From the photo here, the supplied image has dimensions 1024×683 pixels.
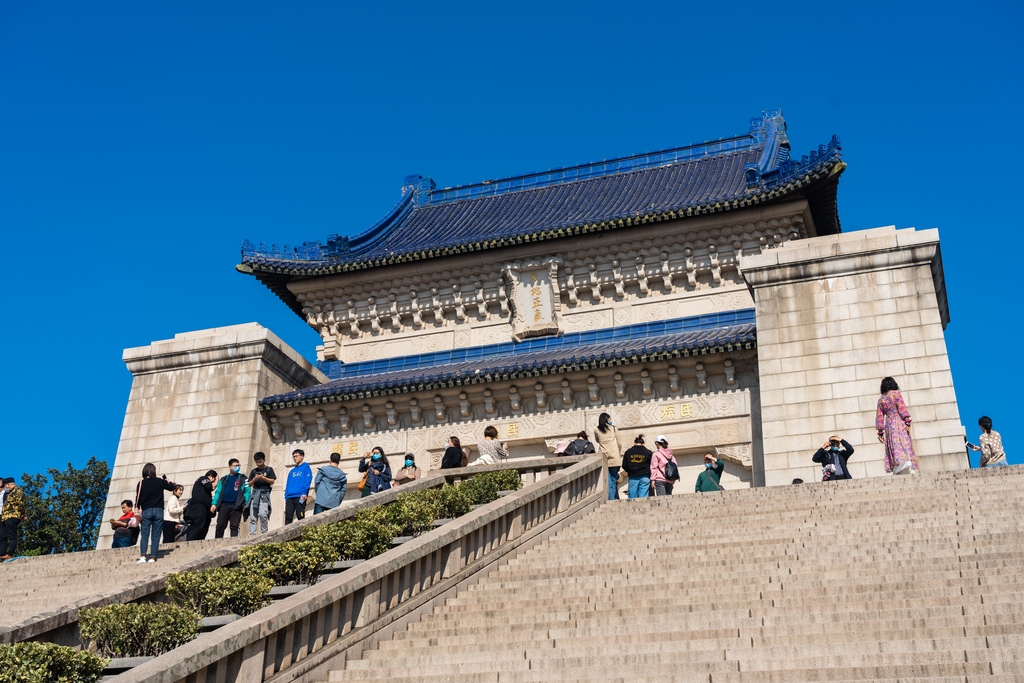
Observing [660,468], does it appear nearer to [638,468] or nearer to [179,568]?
[638,468]

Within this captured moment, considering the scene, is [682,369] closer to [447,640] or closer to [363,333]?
[363,333]

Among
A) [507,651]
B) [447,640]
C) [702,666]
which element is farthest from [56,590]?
[702,666]

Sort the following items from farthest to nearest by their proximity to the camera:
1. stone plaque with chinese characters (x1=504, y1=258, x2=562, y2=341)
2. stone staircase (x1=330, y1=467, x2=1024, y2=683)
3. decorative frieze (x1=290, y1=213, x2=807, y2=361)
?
stone plaque with chinese characters (x1=504, y1=258, x2=562, y2=341), decorative frieze (x1=290, y1=213, x2=807, y2=361), stone staircase (x1=330, y1=467, x2=1024, y2=683)

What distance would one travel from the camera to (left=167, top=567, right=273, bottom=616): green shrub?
295 inches

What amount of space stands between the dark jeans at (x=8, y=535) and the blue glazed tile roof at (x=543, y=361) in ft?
19.6

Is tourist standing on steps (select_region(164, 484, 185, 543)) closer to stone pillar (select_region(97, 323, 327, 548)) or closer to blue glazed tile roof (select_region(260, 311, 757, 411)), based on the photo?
stone pillar (select_region(97, 323, 327, 548))

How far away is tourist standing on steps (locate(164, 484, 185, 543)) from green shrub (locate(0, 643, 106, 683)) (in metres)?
10.4

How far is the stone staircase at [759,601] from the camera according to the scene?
5859 millimetres

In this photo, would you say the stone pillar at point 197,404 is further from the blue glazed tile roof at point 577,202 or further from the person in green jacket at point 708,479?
the person in green jacket at point 708,479

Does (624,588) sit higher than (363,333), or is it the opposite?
(363,333)

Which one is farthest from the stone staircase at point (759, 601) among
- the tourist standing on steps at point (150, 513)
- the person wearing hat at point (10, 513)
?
the person wearing hat at point (10, 513)

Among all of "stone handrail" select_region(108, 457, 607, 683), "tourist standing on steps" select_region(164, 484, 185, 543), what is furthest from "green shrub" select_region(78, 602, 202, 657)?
"tourist standing on steps" select_region(164, 484, 185, 543)

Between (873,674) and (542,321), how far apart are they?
17.0 metres

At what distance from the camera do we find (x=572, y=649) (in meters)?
6.62
